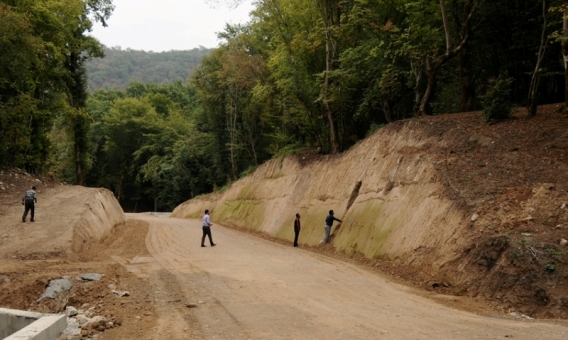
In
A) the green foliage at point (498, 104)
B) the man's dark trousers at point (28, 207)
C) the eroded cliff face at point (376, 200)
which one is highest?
the green foliage at point (498, 104)

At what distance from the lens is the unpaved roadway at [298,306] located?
8.03m

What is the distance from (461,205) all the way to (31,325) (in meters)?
12.1

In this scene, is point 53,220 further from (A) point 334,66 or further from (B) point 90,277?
(A) point 334,66

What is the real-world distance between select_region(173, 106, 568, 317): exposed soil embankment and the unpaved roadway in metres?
1.44

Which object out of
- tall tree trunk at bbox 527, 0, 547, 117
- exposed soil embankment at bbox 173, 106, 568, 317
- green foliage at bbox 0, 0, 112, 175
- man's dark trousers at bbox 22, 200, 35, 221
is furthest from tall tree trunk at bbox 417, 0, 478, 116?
green foliage at bbox 0, 0, 112, 175

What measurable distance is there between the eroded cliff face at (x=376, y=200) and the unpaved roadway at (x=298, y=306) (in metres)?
2.02

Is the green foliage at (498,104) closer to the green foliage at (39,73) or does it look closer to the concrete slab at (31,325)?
the concrete slab at (31,325)

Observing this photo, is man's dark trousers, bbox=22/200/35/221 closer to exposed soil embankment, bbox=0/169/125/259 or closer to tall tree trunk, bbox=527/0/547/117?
exposed soil embankment, bbox=0/169/125/259

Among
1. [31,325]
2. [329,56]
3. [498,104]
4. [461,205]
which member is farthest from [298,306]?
[329,56]

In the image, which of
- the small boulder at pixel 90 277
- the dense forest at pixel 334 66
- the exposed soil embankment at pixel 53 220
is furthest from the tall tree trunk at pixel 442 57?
the exposed soil embankment at pixel 53 220

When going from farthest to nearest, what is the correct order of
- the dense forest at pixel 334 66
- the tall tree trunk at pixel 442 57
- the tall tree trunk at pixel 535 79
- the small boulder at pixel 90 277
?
the dense forest at pixel 334 66
the tall tree trunk at pixel 442 57
the tall tree trunk at pixel 535 79
the small boulder at pixel 90 277

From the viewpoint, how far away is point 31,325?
21.9 feet

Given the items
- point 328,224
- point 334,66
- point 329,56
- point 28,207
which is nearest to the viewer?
point 28,207

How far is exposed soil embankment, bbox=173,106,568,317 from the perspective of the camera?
10945 millimetres
